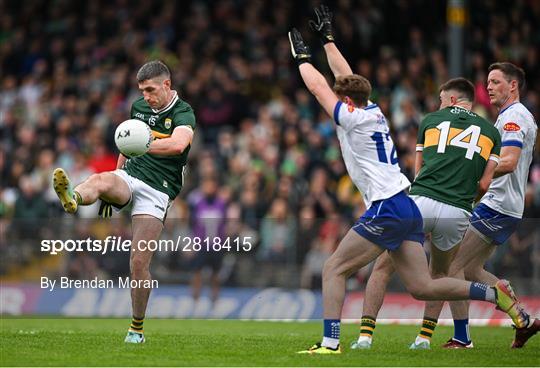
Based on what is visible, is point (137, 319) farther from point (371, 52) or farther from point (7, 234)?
point (371, 52)

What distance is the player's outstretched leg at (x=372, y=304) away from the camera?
37.3 ft

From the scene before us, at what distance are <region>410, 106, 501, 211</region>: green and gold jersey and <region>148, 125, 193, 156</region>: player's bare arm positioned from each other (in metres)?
2.36

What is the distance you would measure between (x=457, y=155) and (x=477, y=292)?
1449 millimetres

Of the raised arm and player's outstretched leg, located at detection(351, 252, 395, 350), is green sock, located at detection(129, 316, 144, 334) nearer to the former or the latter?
player's outstretched leg, located at detection(351, 252, 395, 350)

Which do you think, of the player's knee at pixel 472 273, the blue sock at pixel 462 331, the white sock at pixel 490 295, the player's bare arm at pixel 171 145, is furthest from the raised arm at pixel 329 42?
the blue sock at pixel 462 331

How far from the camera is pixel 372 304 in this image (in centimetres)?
1141

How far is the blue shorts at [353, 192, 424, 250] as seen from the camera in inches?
418

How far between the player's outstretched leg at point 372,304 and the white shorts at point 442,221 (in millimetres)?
527

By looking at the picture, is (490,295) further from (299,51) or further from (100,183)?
(100,183)

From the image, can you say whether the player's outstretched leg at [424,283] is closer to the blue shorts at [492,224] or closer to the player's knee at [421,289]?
the player's knee at [421,289]

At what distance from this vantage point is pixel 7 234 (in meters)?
19.2

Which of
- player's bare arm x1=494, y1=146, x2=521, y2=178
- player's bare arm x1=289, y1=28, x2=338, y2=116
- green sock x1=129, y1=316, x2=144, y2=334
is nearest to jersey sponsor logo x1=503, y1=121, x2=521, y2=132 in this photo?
player's bare arm x1=494, y1=146, x2=521, y2=178

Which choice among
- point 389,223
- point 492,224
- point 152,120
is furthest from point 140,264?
point 492,224

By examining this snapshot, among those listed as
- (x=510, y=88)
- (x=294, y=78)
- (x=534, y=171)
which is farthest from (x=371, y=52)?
(x=510, y=88)
